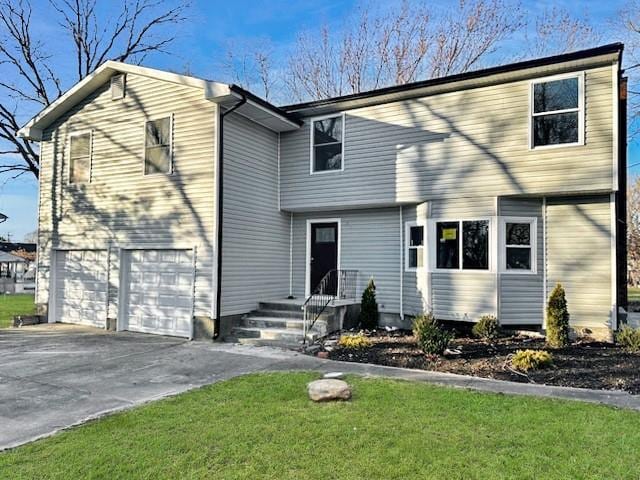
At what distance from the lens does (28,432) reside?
4418 mm

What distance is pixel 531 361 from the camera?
6668mm

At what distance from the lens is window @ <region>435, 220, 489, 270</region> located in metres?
9.50

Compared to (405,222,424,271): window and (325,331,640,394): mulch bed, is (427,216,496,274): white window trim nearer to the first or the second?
(405,222,424,271): window

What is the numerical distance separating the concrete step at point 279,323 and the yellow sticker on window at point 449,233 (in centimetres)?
338

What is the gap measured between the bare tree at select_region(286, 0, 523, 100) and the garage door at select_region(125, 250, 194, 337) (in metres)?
14.6

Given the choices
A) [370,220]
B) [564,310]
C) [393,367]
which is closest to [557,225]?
[564,310]

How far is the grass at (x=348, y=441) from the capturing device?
3.45 meters

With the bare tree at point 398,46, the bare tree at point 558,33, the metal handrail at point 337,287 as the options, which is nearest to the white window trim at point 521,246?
the metal handrail at point 337,287

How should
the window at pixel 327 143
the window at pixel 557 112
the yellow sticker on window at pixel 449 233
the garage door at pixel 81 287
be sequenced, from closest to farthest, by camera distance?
the window at pixel 557 112
the yellow sticker on window at pixel 449 233
the window at pixel 327 143
the garage door at pixel 81 287

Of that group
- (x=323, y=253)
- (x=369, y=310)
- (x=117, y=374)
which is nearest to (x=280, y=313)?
(x=369, y=310)

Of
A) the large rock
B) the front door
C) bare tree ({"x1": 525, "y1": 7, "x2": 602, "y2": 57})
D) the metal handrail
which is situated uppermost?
bare tree ({"x1": 525, "y1": 7, "x2": 602, "y2": 57})

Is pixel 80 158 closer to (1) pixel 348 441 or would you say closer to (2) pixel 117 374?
(2) pixel 117 374

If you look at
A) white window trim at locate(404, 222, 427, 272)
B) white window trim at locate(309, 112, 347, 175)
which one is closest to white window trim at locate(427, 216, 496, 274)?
white window trim at locate(404, 222, 427, 272)

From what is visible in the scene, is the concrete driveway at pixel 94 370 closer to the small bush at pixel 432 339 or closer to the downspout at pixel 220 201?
the downspout at pixel 220 201
